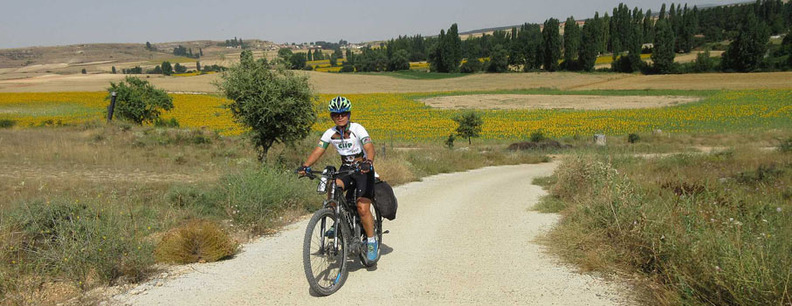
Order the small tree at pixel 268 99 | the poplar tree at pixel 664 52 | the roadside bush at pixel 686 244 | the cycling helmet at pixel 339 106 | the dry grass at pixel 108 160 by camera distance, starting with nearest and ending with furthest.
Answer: the roadside bush at pixel 686 244 < the cycling helmet at pixel 339 106 < the dry grass at pixel 108 160 < the small tree at pixel 268 99 < the poplar tree at pixel 664 52

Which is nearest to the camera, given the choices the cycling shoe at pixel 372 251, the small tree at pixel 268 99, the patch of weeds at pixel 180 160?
the cycling shoe at pixel 372 251

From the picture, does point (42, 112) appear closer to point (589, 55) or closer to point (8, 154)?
point (8, 154)

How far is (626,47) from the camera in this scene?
12794cm

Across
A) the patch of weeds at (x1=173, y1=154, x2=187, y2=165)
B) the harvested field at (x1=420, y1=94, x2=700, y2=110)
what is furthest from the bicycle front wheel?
the harvested field at (x1=420, y1=94, x2=700, y2=110)

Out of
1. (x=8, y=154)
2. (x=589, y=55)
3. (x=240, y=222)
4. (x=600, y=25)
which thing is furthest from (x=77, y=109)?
(x=600, y=25)

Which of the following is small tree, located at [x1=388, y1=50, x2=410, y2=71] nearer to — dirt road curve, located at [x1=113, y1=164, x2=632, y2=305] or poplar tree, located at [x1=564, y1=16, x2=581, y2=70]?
poplar tree, located at [x1=564, y1=16, x2=581, y2=70]

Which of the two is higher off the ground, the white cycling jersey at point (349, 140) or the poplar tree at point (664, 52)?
the poplar tree at point (664, 52)

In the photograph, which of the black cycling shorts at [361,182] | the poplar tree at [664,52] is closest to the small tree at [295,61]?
the black cycling shorts at [361,182]

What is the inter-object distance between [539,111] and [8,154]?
54.3 m

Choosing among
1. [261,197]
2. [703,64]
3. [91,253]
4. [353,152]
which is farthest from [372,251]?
[703,64]

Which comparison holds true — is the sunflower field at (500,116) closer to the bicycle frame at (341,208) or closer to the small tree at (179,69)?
the bicycle frame at (341,208)

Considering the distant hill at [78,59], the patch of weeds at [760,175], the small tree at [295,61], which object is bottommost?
the patch of weeds at [760,175]

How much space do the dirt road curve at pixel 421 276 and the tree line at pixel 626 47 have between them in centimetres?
10942

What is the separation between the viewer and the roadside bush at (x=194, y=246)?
21.8 feet
